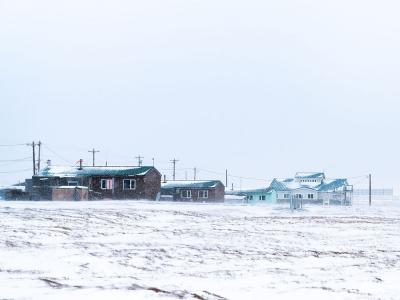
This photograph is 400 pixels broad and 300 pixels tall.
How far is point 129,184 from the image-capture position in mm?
54781

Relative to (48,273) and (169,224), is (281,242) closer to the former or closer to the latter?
(169,224)

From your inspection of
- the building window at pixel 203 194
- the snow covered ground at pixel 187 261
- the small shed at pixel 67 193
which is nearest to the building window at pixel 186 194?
the building window at pixel 203 194

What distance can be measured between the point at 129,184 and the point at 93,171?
14.9 feet

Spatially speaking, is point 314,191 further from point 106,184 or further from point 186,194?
point 106,184

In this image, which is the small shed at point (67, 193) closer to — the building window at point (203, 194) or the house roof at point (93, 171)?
the house roof at point (93, 171)

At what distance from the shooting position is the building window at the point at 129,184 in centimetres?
5462

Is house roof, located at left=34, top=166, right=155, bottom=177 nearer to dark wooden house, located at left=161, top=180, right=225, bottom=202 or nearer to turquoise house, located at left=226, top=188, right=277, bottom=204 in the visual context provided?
dark wooden house, located at left=161, top=180, right=225, bottom=202

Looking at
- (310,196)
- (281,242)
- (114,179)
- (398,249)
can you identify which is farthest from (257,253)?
(310,196)

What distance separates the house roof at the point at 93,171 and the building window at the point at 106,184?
27.1 inches

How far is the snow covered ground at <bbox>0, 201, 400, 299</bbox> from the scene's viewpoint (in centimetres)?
792

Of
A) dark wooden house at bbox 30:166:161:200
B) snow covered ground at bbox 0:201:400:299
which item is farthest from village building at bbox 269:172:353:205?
snow covered ground at bbox 0:201:400:299

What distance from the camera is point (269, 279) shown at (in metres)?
9.01

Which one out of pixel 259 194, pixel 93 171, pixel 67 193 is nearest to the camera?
pixel 67 193

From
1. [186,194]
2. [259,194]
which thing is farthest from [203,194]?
[259,194]
